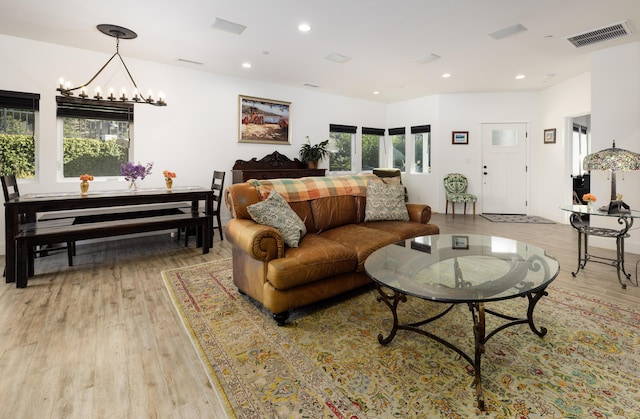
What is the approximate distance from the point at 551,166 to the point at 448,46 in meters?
3.93

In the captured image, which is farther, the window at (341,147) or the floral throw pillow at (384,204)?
the window at (341,147)

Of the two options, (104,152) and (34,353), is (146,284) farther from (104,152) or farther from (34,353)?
(104,152)

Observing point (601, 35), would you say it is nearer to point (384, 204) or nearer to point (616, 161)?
point (616, 161)

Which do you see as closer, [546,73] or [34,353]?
[34,353]

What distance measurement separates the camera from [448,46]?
433cm

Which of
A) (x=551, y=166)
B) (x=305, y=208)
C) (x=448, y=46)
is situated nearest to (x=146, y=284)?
(x=305, y=208)

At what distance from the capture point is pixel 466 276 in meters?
1.95

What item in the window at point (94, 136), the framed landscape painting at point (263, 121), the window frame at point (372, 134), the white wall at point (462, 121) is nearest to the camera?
the window at point (94, 136)

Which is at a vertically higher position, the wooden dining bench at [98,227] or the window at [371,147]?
the window at [371,147]

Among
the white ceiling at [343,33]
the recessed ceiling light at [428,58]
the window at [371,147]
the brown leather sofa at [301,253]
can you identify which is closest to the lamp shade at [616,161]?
the white ceiling at [343,33]

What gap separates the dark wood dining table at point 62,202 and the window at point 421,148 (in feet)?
17.6

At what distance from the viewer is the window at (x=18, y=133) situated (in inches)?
162

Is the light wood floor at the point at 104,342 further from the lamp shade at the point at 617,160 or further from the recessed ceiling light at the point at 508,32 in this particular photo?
the recessed ceiling light at the point at 508,32

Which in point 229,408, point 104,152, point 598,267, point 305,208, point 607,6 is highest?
point 607,6
